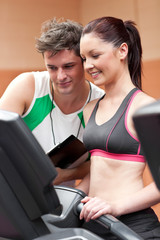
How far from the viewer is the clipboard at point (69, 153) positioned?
1.36 m

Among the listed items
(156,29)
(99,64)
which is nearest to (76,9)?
(156,29)

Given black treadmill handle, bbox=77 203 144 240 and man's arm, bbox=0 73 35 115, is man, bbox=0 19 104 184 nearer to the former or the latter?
man's arm, bbox=0 73 35 115

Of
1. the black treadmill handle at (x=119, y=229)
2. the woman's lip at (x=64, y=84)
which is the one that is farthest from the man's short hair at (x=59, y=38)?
the black treadmill handle at (x=119, y=229)

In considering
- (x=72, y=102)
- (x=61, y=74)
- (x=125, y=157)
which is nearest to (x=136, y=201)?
(x=125, y=157)

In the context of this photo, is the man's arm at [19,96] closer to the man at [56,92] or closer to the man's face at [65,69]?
the man at [56,92]

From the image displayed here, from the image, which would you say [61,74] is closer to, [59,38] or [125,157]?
[59,38]

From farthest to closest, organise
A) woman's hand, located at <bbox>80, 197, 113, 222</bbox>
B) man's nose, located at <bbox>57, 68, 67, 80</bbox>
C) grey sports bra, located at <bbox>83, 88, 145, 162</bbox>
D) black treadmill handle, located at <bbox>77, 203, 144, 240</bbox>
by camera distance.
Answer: man's nose, located at <bbox>57, 68, 67, 80</bbox>
grey sports bra, located at <bbox>83, 88, 145, 162</bbox>
woman's hand, located at <bbox>80, 197, 113, 222</bbox>
black treadmill handle, located at <bbox>77, 203, 144, 240</bbox>

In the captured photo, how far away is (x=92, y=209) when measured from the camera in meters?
0.99

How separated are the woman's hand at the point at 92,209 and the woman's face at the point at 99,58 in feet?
1.62

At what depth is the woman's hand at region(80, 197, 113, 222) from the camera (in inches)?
38.7

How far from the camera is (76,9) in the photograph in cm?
473

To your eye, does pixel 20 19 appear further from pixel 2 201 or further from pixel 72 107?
pixel 2 201

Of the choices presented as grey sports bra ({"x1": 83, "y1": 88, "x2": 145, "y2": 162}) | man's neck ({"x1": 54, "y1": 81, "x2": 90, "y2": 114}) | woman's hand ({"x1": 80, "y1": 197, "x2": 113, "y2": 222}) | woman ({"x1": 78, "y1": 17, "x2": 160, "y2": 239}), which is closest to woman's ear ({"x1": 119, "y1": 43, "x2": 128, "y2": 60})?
woman ({"x1": 78, "y1": 17, "x2": 160, "y2": 239})

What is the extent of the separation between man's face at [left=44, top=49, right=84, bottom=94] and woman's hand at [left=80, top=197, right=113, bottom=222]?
0.73m
